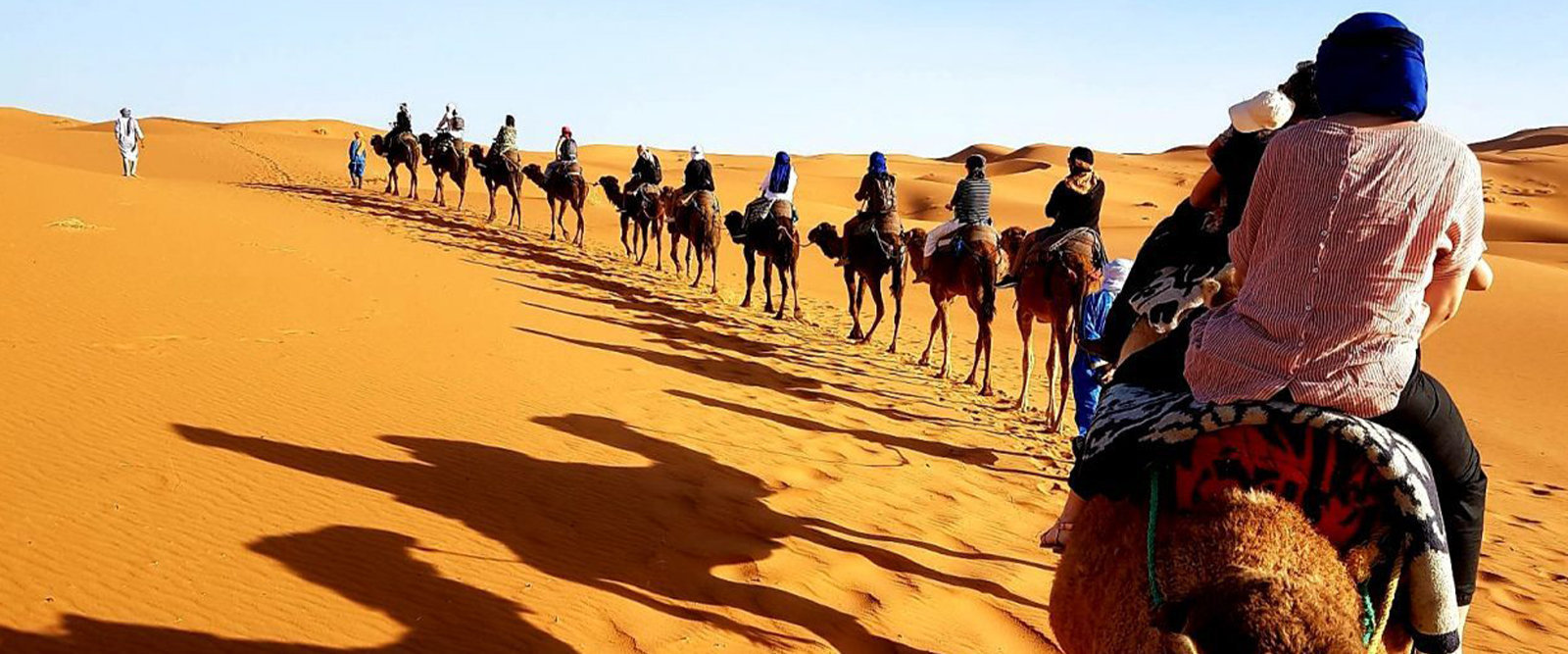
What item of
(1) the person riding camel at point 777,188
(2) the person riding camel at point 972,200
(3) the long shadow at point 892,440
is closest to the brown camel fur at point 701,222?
(1) the person riding camel at point 777,188

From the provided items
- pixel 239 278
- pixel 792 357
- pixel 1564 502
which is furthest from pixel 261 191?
pixel 1564 502

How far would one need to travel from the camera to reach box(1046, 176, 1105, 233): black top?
8.10 meters

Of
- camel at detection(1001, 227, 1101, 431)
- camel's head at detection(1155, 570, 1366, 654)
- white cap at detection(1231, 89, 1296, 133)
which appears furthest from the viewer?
camel at detection(1001, 227, 1101, 431)

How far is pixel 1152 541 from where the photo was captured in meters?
2.09

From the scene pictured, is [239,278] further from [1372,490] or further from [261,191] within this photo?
[261,191]

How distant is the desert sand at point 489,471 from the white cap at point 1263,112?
2700mm

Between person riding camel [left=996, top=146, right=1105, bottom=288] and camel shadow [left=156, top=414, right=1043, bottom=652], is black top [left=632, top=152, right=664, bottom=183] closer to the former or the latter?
person riding camel [left=996, top=146, right=1105, bottom=288]

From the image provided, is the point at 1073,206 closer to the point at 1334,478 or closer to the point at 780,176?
the point at 1334,478

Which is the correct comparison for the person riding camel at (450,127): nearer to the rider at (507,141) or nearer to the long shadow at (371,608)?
the rider at (507,141)

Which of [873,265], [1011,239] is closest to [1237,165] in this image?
[873,265]

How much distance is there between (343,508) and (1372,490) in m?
4.71

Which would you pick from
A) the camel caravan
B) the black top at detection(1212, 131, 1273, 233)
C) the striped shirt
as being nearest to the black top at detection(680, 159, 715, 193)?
the striped shirt

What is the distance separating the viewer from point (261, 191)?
25438 millimetres

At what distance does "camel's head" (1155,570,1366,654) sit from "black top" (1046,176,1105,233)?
240 inches
